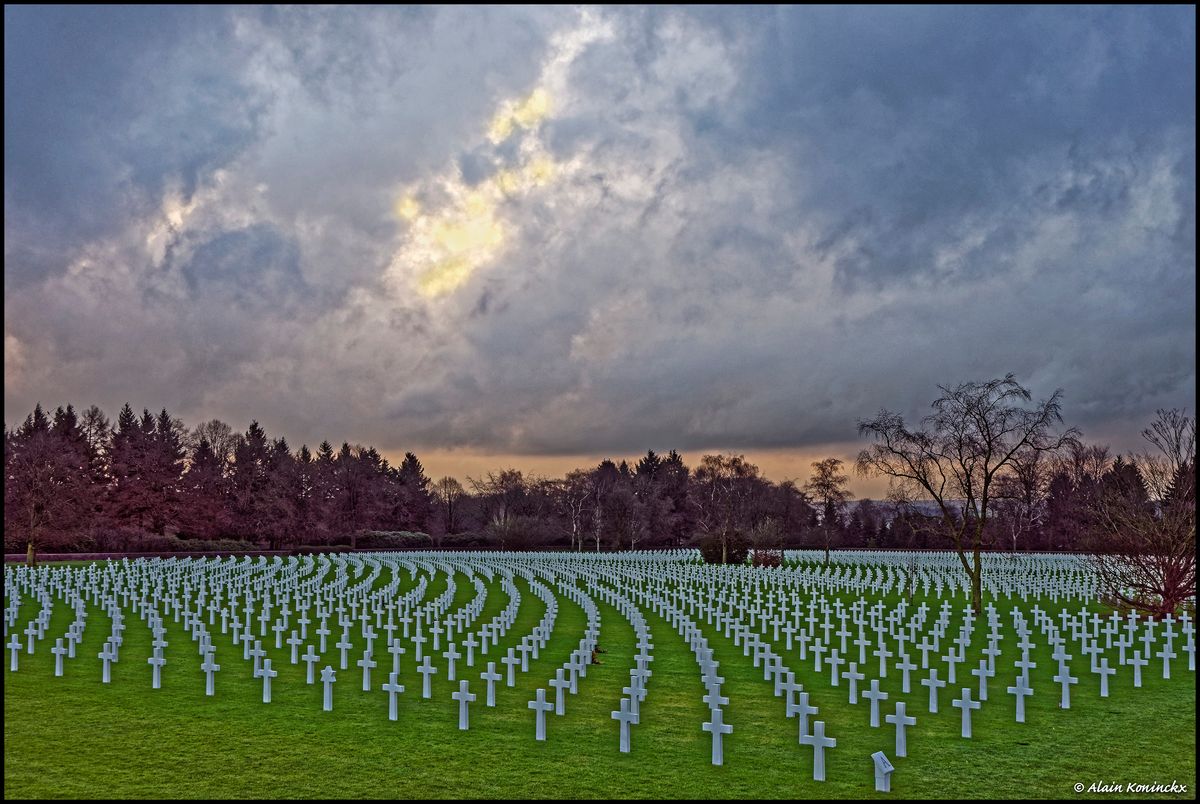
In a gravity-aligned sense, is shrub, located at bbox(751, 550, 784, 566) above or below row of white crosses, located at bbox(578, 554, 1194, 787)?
below

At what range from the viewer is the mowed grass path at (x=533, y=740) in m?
7.86

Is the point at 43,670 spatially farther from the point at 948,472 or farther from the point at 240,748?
the point at 948,472

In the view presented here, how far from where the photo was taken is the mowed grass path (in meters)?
7.86

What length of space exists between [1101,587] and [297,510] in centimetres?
6480

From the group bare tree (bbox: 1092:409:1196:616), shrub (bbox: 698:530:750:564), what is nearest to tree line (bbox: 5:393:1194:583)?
shrub (bbox: 698:530:750:564)

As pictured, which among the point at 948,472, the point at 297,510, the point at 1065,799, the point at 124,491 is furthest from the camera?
the point at 297,510

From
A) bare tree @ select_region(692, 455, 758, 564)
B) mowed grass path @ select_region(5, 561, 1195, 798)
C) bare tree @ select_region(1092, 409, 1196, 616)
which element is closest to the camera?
mowed grass path @ select_region(5, 561, 1195, 798)

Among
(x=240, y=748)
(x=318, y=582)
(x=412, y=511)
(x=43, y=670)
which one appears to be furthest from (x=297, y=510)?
(x=240, y=748)

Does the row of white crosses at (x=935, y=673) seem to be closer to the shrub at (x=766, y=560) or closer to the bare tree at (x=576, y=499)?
the shrub at (x=766, y=560)

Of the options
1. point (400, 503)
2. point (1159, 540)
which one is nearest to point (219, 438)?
point (400, 503)

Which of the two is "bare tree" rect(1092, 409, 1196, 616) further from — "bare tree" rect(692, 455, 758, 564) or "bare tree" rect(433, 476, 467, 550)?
"bare tree" rect(433, 476, 467, 550)

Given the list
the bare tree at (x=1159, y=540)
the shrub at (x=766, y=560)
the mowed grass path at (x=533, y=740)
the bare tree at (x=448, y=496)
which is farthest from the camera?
the bare tree at (x=448, y=496)

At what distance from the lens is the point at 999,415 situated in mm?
24703

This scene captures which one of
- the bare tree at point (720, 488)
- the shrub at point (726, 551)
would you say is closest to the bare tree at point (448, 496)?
the bare tree at point (720, 488)
